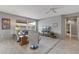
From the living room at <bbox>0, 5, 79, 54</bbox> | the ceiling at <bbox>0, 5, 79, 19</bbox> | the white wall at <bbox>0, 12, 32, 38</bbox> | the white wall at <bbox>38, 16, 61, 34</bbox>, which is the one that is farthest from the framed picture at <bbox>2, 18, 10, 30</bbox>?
the white wall at <bbox>38, 16, 61, 34</bbox>

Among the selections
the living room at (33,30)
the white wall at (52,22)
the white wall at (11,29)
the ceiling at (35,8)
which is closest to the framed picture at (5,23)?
the living room at (33,30)

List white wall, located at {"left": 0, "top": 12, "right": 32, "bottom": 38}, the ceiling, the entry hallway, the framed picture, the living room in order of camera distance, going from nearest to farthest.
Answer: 1. the entry hallway
2. the ceiling
3. the living room
4. white wall, located at {"left": 0, "top": 12, "right": 32, "bottom": 38}
5. the framed picture

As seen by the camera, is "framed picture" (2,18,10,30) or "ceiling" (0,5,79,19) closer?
"ceiling" (0,5,79,19)

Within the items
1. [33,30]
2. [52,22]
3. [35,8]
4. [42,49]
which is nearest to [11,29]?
[33,30]

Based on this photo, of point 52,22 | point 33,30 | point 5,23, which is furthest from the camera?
point 52,22

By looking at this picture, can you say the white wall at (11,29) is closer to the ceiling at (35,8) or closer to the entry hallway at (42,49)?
the ceiling at (35,8)

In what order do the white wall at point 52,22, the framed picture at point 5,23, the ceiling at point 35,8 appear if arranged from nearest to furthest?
the ceiling at point 35,8
the framed picture at point 5,23
the white wall at point 52,22

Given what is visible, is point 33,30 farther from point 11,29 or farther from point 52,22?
point 52,22

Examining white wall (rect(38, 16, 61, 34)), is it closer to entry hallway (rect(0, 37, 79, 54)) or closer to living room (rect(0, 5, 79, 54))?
living room (rect(0, 5, 79, 54))

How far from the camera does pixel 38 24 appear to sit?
11.1 meters

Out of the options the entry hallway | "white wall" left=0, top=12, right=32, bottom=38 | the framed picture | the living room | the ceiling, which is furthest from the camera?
the framed picture
